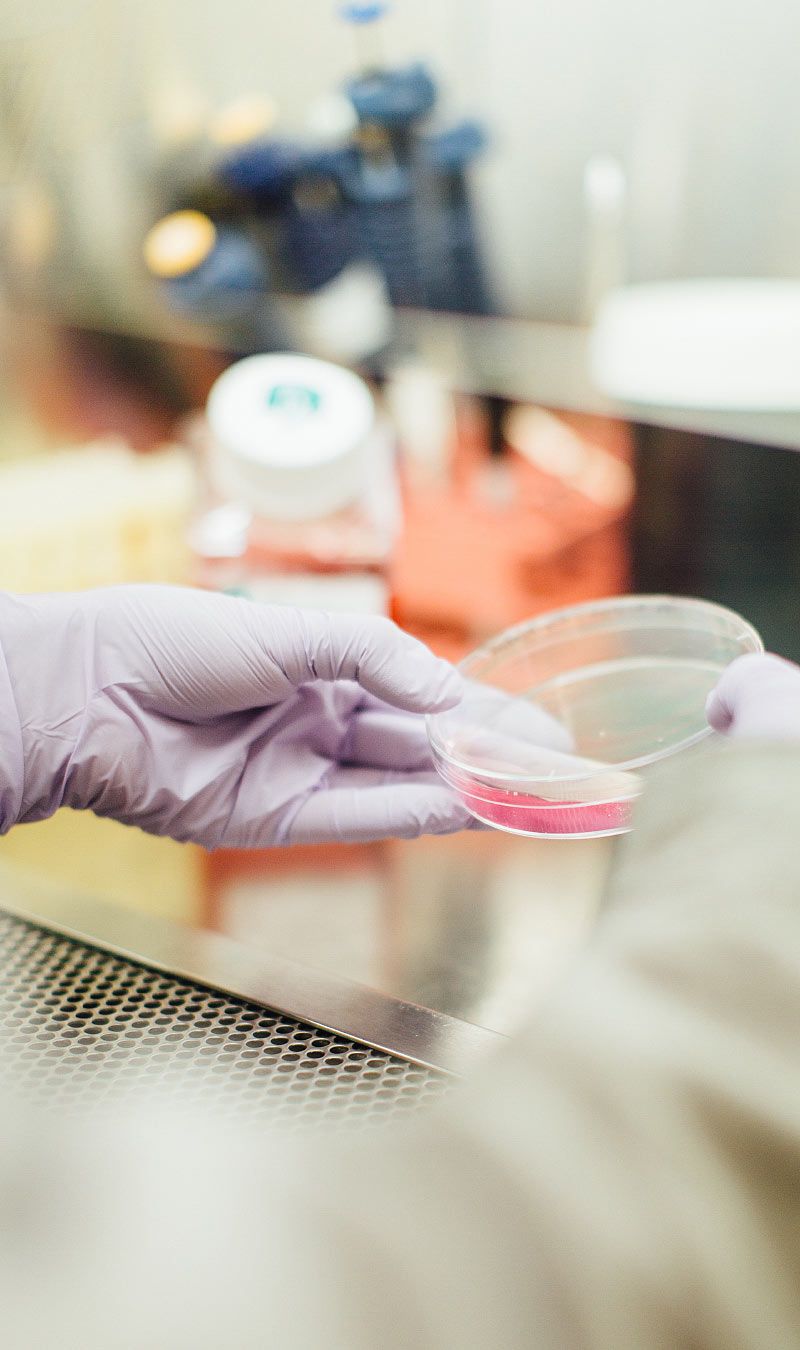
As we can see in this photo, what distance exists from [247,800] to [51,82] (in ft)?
5.03

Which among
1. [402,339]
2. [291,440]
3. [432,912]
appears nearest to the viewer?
[432,912]

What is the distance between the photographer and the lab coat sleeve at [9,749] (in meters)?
0.79

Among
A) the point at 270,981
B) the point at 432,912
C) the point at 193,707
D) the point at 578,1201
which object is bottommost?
the point at 432,912

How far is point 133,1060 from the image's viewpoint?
68cm

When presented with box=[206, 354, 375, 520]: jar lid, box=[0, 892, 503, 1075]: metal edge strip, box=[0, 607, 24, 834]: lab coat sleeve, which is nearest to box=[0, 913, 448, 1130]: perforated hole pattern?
box=[0, 892, 503, 1075]: metal edge strip

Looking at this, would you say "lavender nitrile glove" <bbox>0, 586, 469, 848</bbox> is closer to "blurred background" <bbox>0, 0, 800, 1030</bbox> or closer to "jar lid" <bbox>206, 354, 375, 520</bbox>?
"blurred background" <bbox>0, 0, 800, 1030</bbox>

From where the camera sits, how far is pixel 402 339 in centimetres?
183

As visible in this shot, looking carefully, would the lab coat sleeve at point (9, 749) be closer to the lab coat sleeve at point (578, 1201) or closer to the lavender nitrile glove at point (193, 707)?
the lavender nitrile glove at point (193, 707)

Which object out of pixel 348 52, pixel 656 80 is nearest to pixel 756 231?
pixel 656 80

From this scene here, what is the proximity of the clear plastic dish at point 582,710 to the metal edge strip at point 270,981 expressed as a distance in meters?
0.17

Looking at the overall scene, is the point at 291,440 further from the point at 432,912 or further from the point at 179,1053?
the point at 179,1053

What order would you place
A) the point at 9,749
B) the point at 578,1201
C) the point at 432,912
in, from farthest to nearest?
the point at 432,912
the point at 9,749
the point at 578,1201

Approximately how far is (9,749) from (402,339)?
128 cm

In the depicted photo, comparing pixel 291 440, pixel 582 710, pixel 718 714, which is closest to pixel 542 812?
pixel 718 714
